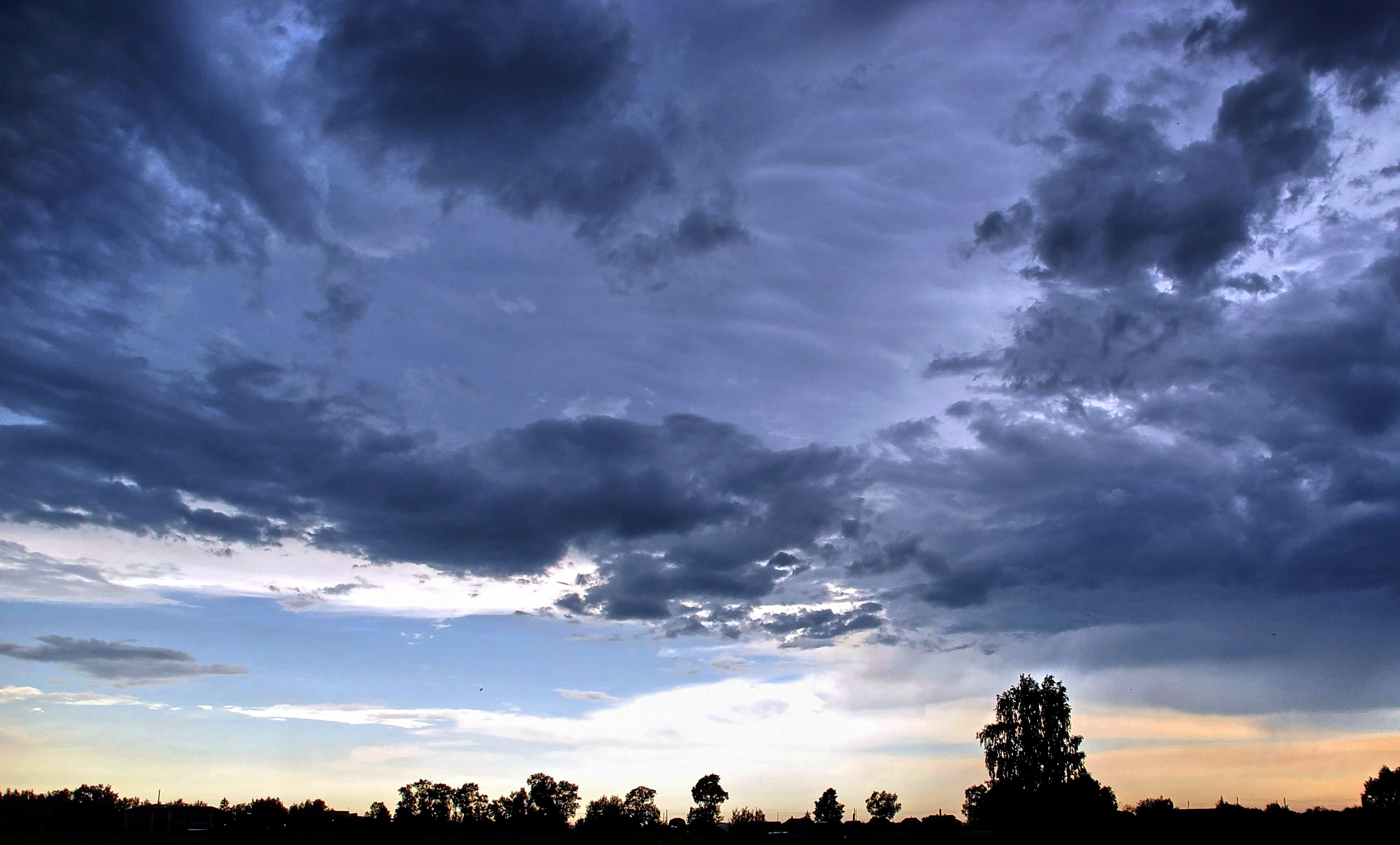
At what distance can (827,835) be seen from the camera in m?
160

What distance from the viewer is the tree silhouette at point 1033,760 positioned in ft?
430

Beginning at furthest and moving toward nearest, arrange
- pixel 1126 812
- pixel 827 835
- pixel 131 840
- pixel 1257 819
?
pixel 827 835 < pixel 1126 812 < pixel 1257 819 < pixel 131 840

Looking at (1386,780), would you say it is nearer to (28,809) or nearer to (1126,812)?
(1126,812)

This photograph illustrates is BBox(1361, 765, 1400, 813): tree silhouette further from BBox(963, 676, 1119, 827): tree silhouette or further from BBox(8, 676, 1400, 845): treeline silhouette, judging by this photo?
BBox(963, 676, 1119, 827): tree silhouette

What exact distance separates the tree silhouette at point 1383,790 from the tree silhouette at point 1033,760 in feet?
215

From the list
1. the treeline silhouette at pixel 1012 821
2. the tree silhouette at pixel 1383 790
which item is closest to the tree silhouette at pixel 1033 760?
the treeline silhouette at pixel 1012 821

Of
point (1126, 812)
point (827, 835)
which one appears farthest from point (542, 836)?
point (1126, 812)

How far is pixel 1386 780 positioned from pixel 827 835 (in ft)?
351

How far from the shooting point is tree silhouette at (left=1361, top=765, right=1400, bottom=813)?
529 feet

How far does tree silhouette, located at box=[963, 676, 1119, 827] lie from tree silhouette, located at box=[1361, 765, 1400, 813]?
6548 cm

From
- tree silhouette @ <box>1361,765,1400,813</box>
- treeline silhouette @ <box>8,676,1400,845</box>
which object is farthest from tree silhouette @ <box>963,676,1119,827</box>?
tree silhouette @ <box>1361,765,1400,813</box>

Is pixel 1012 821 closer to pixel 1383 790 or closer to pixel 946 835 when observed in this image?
pixel 946 835

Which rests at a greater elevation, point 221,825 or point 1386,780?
point 1386,780

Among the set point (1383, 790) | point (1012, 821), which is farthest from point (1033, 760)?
point (1383, 790)
